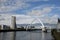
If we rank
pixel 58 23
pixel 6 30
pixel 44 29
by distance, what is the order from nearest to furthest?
pixel 58 23 < pixel 44 29 < pixel 6 30

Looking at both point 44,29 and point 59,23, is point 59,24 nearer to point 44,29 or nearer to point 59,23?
point 59,23

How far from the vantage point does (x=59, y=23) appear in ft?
79.9

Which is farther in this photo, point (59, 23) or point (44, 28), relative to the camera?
point (44, 28)

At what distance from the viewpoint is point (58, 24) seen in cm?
2452

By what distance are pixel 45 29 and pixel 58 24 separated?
61.3 feet

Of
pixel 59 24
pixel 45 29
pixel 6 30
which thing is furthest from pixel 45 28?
pixel 59 24

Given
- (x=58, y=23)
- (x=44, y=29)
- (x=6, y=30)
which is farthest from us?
(x=6, y=30)

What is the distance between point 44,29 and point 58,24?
59.8 feet

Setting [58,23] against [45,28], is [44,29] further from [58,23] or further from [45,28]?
[58,23]

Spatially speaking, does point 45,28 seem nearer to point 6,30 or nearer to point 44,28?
point 44,28

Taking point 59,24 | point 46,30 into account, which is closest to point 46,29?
point 46,30

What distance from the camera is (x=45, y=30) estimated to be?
4300 cm

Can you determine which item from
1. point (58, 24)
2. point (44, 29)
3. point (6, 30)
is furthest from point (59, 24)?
point (6, 30)

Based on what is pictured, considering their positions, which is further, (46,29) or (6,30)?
(6,30)
